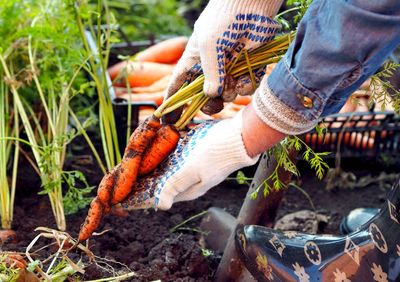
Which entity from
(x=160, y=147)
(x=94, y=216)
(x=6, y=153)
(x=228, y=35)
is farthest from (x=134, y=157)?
(x=6, y=153)

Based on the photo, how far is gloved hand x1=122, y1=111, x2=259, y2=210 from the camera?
1493 millimetres

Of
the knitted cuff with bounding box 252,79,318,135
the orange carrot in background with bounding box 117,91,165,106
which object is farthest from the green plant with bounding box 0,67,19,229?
the knitted cuff with bounding box 252,79,318,135

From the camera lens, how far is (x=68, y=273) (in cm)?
165

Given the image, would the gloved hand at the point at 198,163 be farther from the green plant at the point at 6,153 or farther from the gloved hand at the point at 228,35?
the green plant at the point at 6,153

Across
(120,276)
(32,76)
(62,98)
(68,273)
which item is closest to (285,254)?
(120,276)

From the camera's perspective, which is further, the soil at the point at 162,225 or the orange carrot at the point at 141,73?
the orange carrot at the point at 141,73

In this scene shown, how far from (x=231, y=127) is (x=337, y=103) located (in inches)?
9.1

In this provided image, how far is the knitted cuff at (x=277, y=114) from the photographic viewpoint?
140cm

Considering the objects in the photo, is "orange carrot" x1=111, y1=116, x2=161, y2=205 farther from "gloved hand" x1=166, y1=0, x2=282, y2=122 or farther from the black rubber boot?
the black rubber boot

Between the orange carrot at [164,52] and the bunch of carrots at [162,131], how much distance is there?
1.36 metres

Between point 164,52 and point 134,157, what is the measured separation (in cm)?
145

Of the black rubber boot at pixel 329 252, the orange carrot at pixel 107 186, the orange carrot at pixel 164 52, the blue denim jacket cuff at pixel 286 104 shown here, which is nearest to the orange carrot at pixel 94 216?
the orange carrot at pixel 107 186

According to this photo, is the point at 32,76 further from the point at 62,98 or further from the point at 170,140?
the point at 170,140

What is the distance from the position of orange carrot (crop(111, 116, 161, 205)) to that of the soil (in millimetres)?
201
